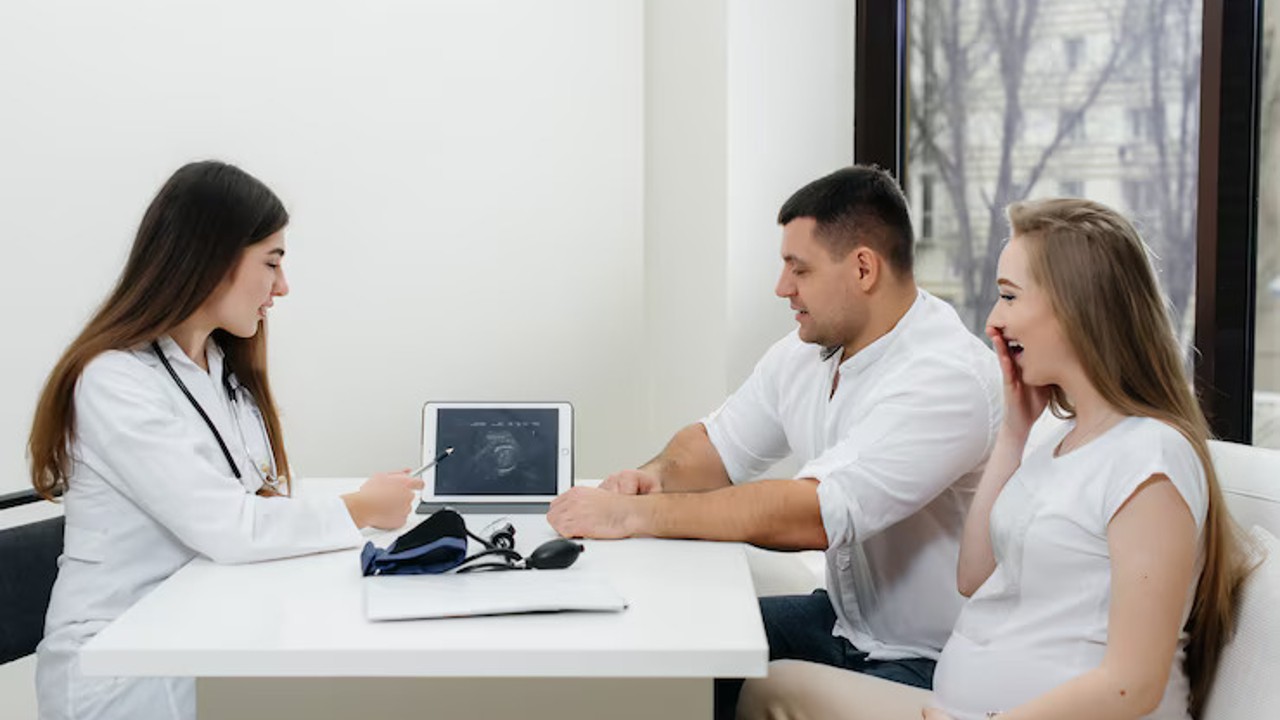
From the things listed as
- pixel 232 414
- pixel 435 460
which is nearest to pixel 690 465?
pixel 435 460

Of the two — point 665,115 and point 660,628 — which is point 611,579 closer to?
point 660,628

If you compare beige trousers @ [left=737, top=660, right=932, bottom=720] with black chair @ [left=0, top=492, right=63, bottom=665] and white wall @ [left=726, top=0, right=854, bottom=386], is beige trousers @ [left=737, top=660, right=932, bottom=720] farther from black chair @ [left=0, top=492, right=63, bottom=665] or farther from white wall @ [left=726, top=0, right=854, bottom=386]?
white wall @ [left=726, top=0, right=854, bottom=386]

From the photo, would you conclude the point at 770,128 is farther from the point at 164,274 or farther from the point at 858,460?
the point at 164,274

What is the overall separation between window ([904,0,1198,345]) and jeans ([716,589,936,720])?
960 mm

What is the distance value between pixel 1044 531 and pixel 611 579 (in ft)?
1.66

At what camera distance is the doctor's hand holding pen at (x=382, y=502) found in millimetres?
1789

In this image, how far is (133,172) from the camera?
334 centimetres

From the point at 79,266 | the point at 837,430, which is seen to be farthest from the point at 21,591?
the point at 79,266

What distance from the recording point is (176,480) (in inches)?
63.6

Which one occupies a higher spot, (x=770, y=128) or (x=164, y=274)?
(x=770, y=128)

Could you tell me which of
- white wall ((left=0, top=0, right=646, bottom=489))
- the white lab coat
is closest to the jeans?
the white lab coat

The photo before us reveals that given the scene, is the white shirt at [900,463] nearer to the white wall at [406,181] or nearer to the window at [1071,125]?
the window at [1071,125]

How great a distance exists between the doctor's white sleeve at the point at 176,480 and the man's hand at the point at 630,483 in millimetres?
498

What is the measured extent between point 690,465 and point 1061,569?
1027 millimetres
